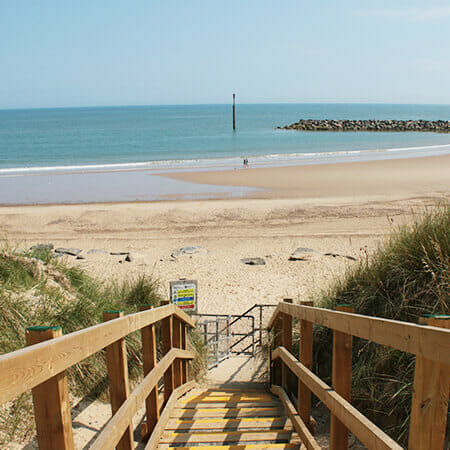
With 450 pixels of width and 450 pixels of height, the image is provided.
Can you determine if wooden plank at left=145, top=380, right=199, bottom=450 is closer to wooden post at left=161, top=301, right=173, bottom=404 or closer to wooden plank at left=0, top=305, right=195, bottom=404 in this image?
wooden post at left=161, top=301, right=173, bottom=404

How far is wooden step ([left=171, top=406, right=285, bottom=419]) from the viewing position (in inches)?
170

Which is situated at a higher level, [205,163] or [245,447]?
[205,163]

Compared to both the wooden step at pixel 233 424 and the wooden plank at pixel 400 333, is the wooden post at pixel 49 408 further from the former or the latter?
the wooden step at pixel 233 424

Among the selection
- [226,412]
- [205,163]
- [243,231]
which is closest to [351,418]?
[226,412]

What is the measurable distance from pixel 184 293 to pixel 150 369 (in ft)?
12.4

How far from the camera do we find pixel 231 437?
3754 millimetres

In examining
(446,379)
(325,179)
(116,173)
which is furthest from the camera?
(116,173)

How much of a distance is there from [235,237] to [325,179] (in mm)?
14298

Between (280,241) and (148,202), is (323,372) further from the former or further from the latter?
(148,202)

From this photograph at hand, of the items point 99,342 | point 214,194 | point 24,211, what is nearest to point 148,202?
point 214,194

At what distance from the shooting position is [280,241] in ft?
50.4

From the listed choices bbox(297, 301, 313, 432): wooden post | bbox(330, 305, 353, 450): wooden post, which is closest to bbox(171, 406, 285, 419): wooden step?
bbox(297, 301, 313, 432): wooden post

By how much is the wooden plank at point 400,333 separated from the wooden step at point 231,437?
1290mm

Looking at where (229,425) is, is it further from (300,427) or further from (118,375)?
(118,375)
